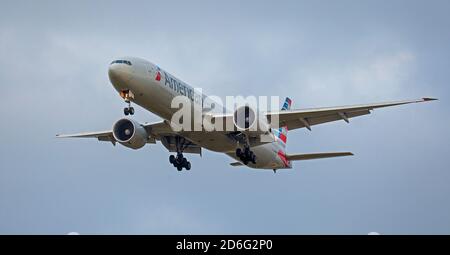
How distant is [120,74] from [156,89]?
213 centimetres

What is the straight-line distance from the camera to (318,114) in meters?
46.7

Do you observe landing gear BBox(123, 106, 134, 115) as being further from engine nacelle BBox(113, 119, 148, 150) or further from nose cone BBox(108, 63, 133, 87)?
engine nacelle BBox(113, 119, 148, 150)

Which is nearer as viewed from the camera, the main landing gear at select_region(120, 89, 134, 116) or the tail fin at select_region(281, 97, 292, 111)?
the main landing gear at select_region(120, 89, 134, 116)

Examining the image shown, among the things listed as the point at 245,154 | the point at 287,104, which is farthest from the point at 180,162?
the point at 287,104

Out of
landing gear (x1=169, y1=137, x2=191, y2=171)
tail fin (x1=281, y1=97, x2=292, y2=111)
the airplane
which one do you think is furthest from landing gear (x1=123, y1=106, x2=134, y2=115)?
tail fin (x1=281, y1=97, x2=292, y2=111)

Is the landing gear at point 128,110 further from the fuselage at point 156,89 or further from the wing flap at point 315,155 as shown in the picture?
the wing flap at point 315,155

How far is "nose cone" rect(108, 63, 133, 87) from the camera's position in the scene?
42.5 metres

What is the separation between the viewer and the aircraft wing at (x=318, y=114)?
147 feet

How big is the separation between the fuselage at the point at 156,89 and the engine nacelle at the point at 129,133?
9.46ft

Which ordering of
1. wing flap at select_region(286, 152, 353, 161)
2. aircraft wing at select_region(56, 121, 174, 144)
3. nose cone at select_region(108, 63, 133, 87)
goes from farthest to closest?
1. wing flap at select_region(286, 152, 353, 161)
2. aircraft wing at select_region(56, 121, 174, 144)
3. nose cone at select_region(108, 63, 133, 87)

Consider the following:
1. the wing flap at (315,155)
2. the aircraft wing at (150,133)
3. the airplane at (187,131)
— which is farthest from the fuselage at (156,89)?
the wing flap at (315,155)
